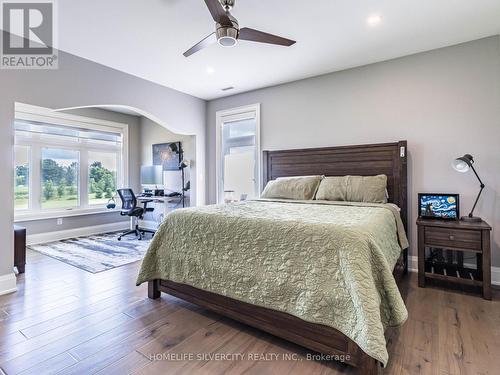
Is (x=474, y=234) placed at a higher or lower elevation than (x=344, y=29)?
lower

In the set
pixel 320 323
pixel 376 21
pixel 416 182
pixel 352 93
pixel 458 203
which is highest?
pixel 376 21

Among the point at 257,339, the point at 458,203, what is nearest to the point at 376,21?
the point at 458,203

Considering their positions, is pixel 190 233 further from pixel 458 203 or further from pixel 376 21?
pixel 458 203

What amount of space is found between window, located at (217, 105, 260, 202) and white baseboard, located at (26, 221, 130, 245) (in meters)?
2.64

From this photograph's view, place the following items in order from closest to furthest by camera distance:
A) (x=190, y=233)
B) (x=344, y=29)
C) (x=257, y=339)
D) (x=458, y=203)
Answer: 1. (x=257, y=339)
2. (x=190, y=233)
3. (x=344, y=29)
4. (x=458, y=203)

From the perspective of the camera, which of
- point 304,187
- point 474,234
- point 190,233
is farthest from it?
point 304,187

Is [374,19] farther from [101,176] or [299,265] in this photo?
[101,176]

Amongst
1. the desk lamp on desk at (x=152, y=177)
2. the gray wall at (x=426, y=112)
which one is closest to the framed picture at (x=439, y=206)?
the gray wall at (x=426, y=112)

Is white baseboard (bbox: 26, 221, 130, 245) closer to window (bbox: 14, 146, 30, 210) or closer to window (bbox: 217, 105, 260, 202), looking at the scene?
window (bbox: 14, 146, 30, 210)

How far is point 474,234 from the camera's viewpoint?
245 centimetres

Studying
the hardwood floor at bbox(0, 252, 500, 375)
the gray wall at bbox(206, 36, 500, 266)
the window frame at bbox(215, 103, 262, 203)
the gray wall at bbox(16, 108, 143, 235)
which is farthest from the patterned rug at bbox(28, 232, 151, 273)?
the gray wall at bbox(206, 36, 500, 266)

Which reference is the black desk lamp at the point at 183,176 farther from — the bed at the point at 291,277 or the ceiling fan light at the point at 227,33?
the ceiling fan light at the point at 227,33

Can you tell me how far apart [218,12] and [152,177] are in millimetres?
4379

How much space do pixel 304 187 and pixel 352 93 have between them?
1.46 metres
